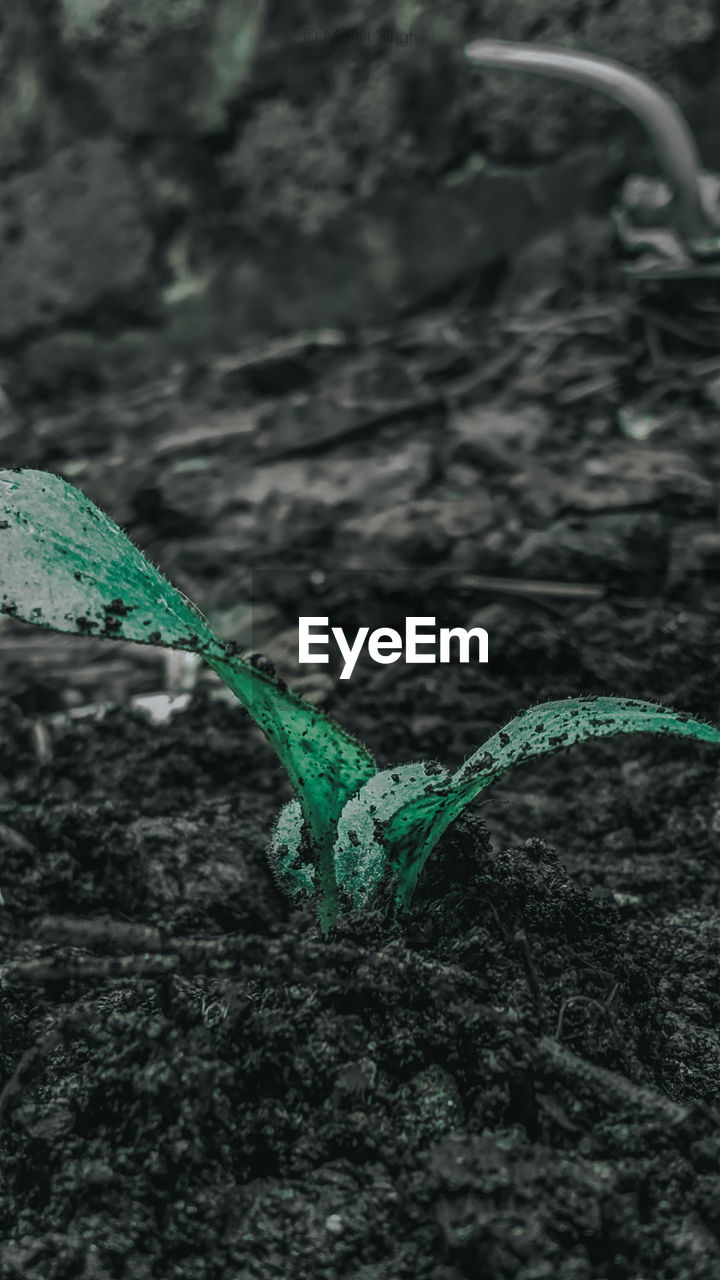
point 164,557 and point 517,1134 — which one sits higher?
point 164,557

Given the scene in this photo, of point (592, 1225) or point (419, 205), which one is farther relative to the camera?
point (419, 205)

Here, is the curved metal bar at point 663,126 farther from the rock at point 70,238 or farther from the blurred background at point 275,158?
the rock at point 70,238

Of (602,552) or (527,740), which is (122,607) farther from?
(602,552)

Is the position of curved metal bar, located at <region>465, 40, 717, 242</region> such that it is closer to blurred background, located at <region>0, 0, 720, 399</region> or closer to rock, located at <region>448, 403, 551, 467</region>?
blurred background, located at <region>0, 0, 720, 399</region>

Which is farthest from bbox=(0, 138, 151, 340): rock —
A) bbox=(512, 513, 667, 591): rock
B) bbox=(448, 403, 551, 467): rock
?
bbox=(512, 513, 667, 591): rock

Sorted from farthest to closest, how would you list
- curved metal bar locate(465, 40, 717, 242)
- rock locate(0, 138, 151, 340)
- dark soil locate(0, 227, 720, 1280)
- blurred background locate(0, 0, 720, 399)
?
rock locate(0, 138, 151, 340), blurred background locate(0, 0, 720, 399), curved metal bar locate(465, 40, 717, 242), dark soil locate(0, 227, 720, 1280)

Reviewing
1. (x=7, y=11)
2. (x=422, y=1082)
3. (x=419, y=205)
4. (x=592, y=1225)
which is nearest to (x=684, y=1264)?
(x=592, y=1225)

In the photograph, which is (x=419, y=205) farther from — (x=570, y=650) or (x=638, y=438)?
(x=570, y=650)
